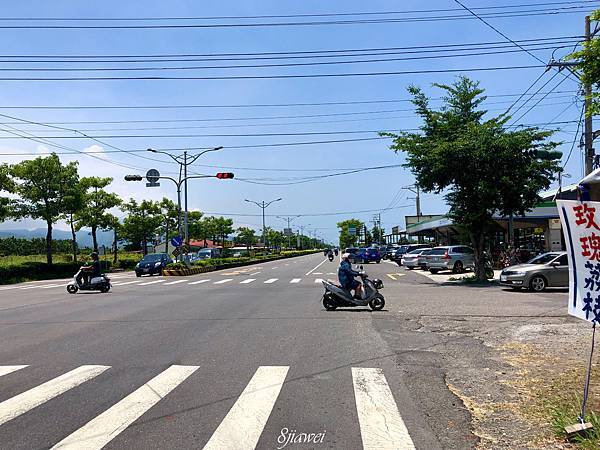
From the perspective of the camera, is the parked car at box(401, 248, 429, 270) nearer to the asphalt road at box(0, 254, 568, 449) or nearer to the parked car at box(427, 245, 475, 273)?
the parked car at box(427, 245, 475, 273)

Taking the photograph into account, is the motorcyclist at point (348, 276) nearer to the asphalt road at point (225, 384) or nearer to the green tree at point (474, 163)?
the asphalt road at point (225, 384)

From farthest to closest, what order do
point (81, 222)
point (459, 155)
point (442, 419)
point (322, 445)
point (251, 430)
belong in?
point (81, 222) < point (459, 155) < point (442, 419) < point (251, 430) < point (322, 445)

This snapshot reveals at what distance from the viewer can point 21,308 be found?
55.4 ft

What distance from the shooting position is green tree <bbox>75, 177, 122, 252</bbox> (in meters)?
50.0

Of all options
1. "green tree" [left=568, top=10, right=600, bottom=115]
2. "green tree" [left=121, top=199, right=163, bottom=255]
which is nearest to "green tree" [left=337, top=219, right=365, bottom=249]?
"green tree" [left=121, top=199, right=163, bottom=255]

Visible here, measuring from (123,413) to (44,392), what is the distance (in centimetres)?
151

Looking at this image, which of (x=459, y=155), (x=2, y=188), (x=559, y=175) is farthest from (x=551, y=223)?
(x=2, y=188)

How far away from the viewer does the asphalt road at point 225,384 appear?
16.8 ft

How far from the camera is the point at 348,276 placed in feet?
46.9

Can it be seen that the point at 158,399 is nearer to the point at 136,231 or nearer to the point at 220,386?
the point at 220,386

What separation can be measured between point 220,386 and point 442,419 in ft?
8.96

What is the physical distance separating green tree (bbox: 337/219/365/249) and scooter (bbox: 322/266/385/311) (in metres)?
124

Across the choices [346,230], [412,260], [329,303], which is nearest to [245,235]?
[346,230]

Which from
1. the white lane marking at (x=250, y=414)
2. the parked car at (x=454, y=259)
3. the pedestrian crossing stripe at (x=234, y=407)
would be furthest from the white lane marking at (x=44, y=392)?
the parked car at (x=454, y=259)
